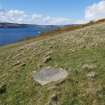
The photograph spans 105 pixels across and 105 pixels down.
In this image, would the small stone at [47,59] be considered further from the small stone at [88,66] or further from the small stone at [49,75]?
the small stone at [88,66]

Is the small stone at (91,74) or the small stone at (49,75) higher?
the small stone at (91,74)

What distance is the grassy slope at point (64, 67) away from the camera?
11.5m

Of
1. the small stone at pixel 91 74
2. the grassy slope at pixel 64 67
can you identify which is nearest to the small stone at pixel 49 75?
the grassy slope at pixel 64 67

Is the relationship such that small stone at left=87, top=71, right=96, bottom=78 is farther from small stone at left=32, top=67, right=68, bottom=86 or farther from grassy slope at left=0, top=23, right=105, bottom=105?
small stone at left=32, top=67, right=68, bottom=86

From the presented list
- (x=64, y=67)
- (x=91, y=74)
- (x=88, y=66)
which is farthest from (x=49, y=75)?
(x=91, y=74)

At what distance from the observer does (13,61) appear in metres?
16.6

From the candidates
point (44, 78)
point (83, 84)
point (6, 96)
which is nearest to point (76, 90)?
point (83, 84)

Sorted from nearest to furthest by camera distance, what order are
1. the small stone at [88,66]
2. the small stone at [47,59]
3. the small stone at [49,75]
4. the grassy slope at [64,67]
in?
1. the grassy slope at [64,67]
2. the small stone at [49,75]
3. the small stone at [88,66]
4. the small stone at [47,59]

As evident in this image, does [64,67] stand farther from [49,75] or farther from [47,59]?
[47,59]

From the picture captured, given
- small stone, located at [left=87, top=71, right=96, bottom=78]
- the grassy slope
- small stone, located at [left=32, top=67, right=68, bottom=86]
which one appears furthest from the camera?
small stone, located at [left=32, top=67, right=68, bottom=86]

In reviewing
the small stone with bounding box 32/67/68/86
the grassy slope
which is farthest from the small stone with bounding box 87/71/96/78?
the small stone with bounding box 32/67/68/86

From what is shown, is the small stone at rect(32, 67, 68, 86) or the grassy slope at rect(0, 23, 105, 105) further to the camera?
the small stone at rect(32, 67, 68, 86)

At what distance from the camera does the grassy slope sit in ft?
37.7

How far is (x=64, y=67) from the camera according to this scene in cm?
1391
